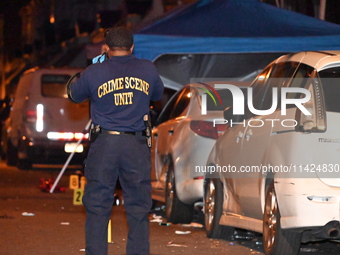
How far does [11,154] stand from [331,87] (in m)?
15.7

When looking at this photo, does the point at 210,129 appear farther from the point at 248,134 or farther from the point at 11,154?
the point at 11,154

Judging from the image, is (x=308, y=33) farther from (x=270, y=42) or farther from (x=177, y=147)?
(x=177, y=147)

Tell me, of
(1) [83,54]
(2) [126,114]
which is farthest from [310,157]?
(1) [83,54]

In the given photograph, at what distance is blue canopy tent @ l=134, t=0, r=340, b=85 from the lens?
11844 millimetres

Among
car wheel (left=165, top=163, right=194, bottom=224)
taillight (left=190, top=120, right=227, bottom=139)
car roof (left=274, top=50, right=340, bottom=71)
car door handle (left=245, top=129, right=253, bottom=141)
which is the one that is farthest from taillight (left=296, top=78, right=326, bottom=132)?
car wheel (left=165, top=163, right=194, bottom=224)

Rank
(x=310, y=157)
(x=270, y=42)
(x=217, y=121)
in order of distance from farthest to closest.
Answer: (x=270, y=42) → (x=217, y=121) → (x=310, y=157)

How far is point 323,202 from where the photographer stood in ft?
23.9

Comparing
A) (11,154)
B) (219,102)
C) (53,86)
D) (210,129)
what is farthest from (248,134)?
(11,154)

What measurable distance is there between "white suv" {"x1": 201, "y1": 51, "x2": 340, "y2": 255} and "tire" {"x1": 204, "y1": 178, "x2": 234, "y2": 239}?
14.1 inches

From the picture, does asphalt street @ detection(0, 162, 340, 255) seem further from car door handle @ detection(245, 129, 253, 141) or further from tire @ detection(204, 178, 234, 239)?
car door handle @ detection(245, 129, 253, 141)

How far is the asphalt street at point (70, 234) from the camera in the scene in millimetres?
8859

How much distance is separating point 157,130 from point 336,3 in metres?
6.57

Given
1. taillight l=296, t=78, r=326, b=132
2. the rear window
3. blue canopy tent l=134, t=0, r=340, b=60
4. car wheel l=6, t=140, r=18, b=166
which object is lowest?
taillight l=296, t=78, r=326, b=132

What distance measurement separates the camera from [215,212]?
31.4 ft
